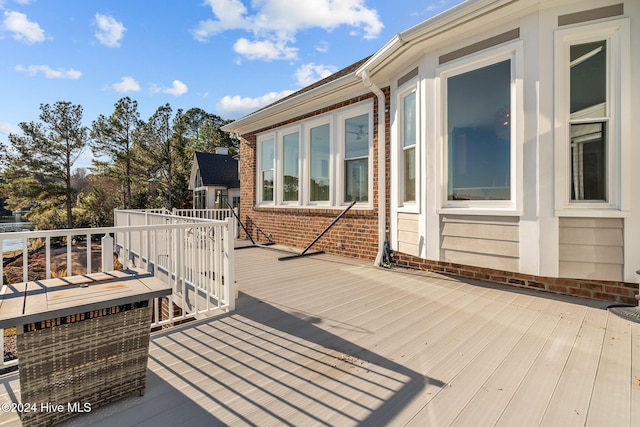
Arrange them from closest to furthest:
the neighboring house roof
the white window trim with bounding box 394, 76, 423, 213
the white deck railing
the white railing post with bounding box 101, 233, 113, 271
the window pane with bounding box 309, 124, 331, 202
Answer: the white deck railing → the white railing post with bounding box 101, 233, 113, 271 → the white window trim with bounding box 394, 76, 423, 213 → the window pane with bounding box 309, 124, 331, 202 → the neighboring house roof

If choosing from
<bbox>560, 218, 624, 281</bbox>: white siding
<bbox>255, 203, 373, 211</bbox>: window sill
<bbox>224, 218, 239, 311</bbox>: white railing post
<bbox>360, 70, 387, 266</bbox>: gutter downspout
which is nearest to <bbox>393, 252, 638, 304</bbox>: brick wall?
<bbox>560, 218, 624, 281</bbox>: white siding

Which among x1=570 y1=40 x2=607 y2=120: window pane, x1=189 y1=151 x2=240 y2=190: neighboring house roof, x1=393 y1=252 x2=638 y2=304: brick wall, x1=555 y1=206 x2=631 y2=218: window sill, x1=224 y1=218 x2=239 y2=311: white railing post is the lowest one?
x1=393 y1=252 x2=638 y2=304: brick wall

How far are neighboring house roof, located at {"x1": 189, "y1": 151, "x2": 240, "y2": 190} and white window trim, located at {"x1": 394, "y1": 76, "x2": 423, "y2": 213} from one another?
50.1ft

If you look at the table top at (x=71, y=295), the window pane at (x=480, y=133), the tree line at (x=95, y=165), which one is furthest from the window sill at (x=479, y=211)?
the tree line at (x=95, y=165)

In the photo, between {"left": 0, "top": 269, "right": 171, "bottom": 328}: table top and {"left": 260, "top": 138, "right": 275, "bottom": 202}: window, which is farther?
{"left": 260, "top": 138, "right": 275, "bottom": 202}: window

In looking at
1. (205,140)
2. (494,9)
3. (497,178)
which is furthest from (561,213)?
(205,140)

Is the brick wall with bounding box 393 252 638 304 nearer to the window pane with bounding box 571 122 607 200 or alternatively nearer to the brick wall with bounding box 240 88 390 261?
the window pane with bounding box 571 122 607 200

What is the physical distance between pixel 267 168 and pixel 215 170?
38.6 ft

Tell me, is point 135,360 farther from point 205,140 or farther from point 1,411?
point 205,140

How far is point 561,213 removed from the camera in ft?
11.3

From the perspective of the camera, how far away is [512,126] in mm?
3730

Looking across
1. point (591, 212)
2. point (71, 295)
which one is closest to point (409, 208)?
point (591, 212)

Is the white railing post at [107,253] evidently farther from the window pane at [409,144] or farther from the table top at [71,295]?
the window pane at [409,144]

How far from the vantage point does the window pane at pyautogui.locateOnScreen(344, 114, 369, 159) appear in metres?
6.26
